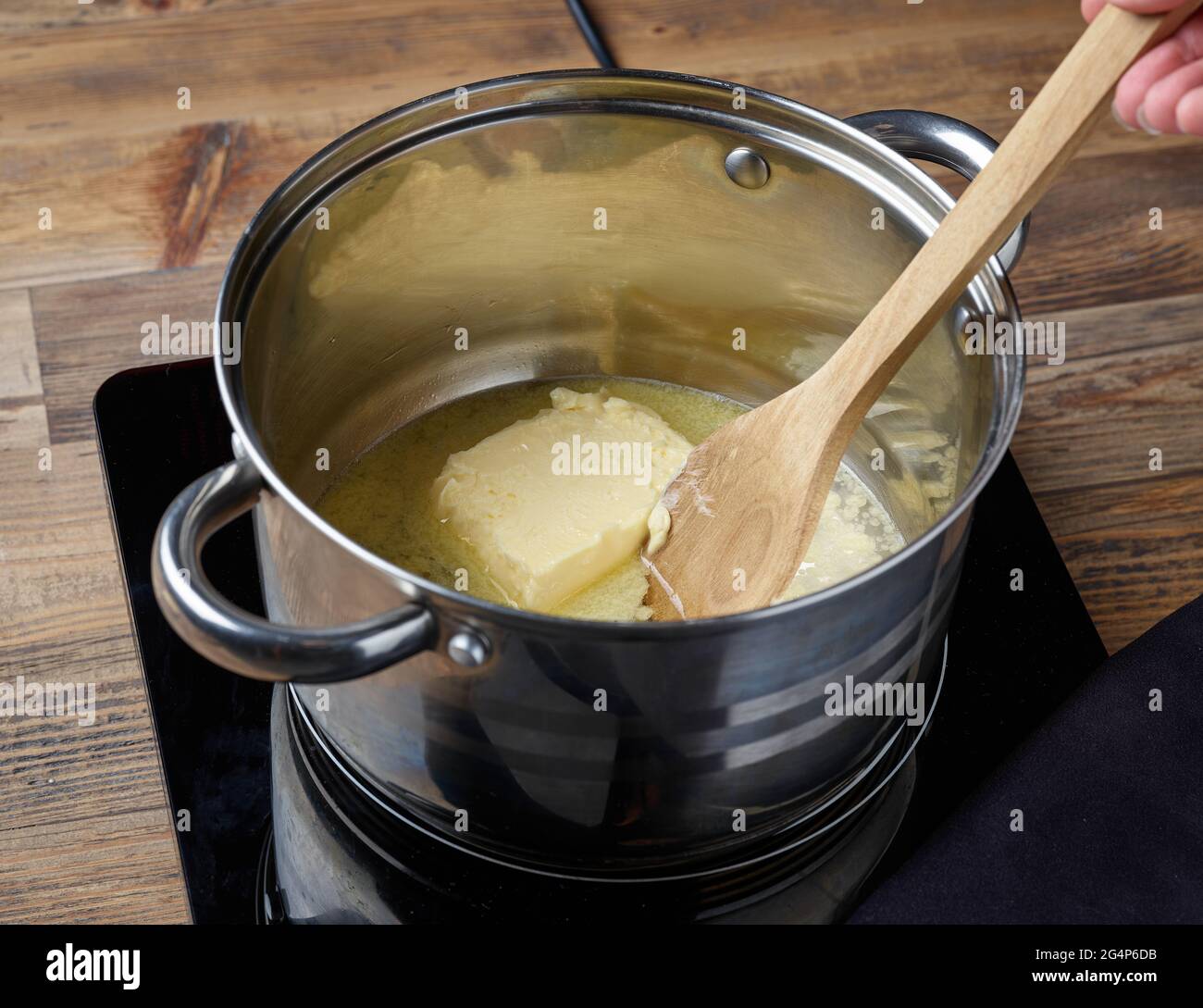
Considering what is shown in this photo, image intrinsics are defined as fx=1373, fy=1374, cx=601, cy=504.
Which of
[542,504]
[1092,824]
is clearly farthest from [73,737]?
[1092,824]

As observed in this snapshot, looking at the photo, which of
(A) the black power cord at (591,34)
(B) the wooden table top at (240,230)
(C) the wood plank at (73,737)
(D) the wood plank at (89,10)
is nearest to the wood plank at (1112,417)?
(B) the wooden table top at (240,230)

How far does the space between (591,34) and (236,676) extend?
2.04ft

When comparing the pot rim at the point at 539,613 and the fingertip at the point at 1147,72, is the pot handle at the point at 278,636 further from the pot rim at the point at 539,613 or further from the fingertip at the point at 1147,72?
the fingertip at the point at 1147,72

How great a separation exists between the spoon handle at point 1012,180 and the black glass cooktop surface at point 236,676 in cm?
18

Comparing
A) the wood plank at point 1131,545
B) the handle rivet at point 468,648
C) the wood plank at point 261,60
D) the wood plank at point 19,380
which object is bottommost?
the handle rivet at point 468,648

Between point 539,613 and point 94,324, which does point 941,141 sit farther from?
point 94,324

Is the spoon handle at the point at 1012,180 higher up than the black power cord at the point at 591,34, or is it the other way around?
the black power cord at the point at 591,34

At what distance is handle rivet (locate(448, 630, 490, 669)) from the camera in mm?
500

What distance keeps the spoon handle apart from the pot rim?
0.02m

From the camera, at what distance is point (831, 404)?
26.8 inches

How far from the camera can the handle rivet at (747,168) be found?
0.74m

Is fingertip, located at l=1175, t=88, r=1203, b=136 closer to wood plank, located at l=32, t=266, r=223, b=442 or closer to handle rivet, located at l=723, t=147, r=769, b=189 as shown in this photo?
handle rivet, located at l=723, t=147, r=769, b=189
